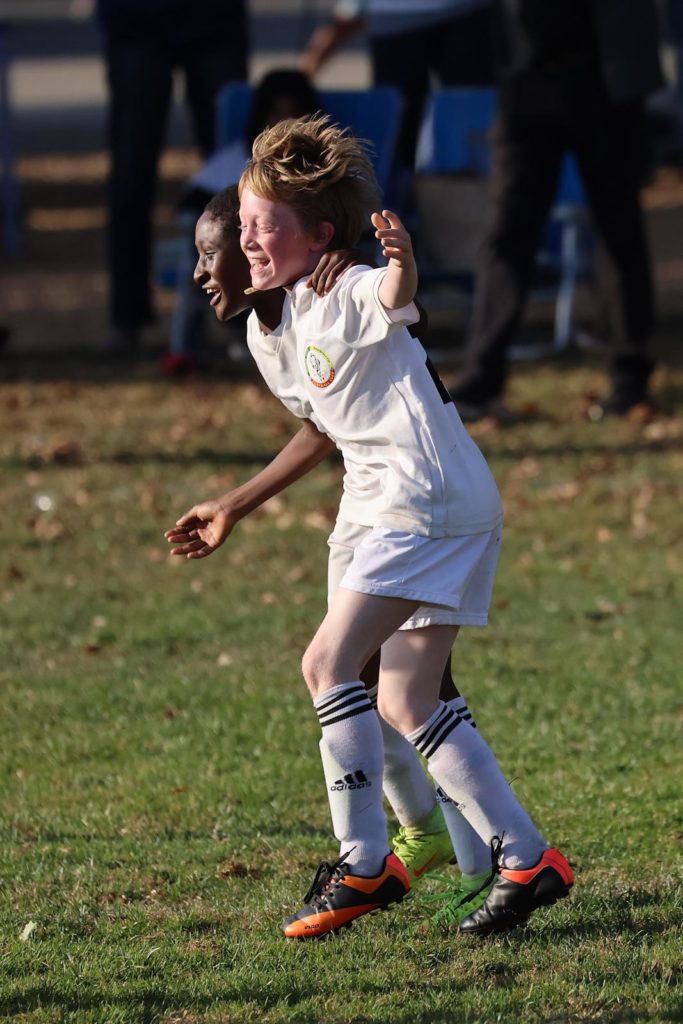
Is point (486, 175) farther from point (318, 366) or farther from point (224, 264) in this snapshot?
point (318, 366)

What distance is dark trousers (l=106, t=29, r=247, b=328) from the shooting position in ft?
33.8

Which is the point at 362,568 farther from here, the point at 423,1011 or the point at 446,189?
the point at 446,189

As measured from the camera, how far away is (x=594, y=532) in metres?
7.73

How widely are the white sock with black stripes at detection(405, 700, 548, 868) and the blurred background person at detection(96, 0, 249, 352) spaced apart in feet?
24.4

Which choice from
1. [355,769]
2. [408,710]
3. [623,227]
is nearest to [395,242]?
[408,710]

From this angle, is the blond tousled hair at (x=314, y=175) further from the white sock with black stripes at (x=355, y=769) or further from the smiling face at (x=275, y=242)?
the white sock with black stripes at (x=355, y=769)

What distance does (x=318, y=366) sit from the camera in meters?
3.50

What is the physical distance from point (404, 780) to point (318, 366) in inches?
38.9

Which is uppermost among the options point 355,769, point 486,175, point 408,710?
point 408,710

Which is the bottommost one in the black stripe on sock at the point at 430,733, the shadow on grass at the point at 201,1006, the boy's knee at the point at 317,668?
the shadow on grass at the point at 201,1006

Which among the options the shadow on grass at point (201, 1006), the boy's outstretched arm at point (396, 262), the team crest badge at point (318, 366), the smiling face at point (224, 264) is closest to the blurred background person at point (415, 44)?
the smiling face at point (224, 264)

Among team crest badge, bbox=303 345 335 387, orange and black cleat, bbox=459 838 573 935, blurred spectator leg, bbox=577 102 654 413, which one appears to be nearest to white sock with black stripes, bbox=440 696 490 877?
orange and black cleat, bbox=459 838 573 935

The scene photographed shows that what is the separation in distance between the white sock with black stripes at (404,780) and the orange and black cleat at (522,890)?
373 mm

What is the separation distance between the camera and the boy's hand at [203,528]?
3.69 m
